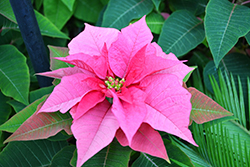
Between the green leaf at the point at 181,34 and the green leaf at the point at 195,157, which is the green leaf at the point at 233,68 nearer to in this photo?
the green leaf at the point at 181,34


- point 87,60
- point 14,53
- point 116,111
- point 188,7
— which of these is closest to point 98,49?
point 87,60

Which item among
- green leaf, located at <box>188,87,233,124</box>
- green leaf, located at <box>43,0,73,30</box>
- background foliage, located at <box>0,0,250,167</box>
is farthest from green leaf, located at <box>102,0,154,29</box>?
green leaf, located at <box>188,87,233,124</box>

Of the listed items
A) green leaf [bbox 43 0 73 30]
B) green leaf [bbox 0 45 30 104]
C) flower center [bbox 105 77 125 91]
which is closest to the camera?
flower center [bbox 105 77 125 91]

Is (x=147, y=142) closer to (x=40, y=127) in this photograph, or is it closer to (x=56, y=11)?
(x=40, y=127)

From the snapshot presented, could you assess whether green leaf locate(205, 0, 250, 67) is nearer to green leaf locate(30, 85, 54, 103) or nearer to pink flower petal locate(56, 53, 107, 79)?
pink flower petal locate(56, 53, 107, 79)

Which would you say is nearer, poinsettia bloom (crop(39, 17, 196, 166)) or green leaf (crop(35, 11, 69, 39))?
poinsettia bloom (crop(39, 17, 196, 166))

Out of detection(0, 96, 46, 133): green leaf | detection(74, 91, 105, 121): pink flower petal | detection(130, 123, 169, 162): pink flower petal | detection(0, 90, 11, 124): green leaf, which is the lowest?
detection(0, 90, 11, 124): green leaf

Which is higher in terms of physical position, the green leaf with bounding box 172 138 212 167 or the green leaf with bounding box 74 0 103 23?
the green leaf with bounding box 74 0 103 23

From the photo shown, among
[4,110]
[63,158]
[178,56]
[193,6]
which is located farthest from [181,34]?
[4,110]
